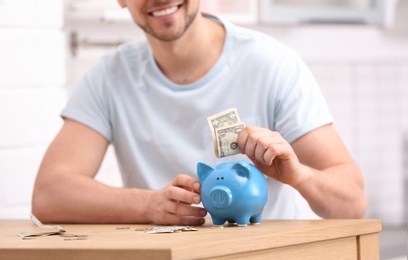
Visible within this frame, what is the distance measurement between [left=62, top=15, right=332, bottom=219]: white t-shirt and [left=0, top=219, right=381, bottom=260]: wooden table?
0.38 meters

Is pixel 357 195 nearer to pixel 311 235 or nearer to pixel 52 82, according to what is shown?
pixel 311 235

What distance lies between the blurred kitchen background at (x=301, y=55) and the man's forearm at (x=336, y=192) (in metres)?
0.99

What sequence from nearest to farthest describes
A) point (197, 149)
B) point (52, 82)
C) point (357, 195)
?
point (357, 195)
point (197, 149)
point (52, 82)

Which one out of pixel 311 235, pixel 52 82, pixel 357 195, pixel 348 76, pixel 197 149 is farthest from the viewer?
pixel 348 76

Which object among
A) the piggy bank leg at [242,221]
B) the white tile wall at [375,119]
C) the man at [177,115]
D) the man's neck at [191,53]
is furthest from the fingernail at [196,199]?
the white tile wall at [375,119]

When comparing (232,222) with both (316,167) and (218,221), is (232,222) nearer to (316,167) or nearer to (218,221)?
(218,221)

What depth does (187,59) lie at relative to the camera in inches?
89.0

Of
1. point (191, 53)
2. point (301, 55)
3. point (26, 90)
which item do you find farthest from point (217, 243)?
point (301, 55)

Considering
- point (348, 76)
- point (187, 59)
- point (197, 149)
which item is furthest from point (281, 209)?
point (348, 76)

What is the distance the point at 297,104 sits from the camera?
2131 mm

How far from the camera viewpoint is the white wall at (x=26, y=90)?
2.59 metres

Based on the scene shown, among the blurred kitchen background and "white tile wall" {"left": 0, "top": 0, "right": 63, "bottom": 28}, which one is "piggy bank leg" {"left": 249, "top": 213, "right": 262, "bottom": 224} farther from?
"white tile wall" {"left": 0, "top": 0, "right": 63, "bottom": 28}

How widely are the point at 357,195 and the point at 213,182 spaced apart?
0.46m

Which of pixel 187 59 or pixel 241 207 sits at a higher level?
pixel 187 59
